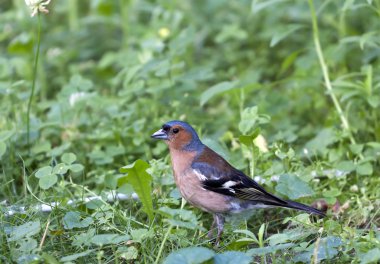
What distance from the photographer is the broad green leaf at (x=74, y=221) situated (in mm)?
4488

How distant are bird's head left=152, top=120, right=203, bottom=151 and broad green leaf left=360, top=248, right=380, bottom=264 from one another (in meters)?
1.71

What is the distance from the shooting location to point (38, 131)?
20.3 ft

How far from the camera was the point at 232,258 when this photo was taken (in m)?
3.96

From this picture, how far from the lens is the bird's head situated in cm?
526

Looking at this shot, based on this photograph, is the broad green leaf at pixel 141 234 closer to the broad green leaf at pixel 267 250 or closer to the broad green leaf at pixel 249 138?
the broad green leaf at pixel 267 250

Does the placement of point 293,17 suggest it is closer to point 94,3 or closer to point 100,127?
point 94,3

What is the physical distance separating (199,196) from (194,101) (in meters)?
2.37

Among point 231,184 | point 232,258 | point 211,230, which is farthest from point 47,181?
point 232,258

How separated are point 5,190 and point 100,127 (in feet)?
4.45

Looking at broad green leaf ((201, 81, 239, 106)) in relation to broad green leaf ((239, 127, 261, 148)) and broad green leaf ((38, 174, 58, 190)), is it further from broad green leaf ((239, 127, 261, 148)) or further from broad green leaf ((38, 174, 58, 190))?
broad green leaf ((38, 174, 58, 190))

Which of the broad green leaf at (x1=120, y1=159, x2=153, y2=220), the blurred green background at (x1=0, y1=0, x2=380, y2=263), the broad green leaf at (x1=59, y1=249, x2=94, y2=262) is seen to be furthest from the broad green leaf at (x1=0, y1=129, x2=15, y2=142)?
the broad green leaf at (x1=59, y1=249, x2=94, y2=262)

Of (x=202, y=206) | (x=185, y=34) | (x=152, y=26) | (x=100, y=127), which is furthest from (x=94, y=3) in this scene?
(x=202, y=206)

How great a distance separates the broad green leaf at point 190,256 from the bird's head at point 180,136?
4.68ft

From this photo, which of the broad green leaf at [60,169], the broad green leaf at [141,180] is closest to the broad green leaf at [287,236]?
the broad green leaf at [141,180]
